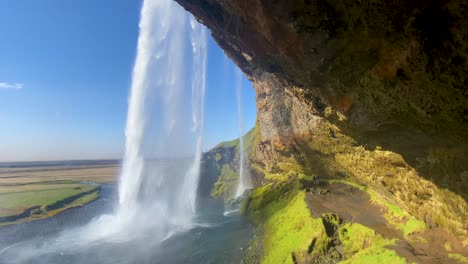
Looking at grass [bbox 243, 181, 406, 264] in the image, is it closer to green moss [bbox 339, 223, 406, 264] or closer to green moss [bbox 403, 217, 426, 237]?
green moss [bbox 339, 223, 406, 264]

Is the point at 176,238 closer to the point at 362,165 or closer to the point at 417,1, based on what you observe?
the point at 362,165

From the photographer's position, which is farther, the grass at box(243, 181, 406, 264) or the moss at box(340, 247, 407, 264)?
the grass at box(243, 181, 406, 264)

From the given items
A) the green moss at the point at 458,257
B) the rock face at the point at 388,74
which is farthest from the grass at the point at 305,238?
the rock face at the point at 388,74

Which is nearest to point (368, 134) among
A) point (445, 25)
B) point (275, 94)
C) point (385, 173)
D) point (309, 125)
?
point (385, 173)

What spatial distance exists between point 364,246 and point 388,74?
462 inches

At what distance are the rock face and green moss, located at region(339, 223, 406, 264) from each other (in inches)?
109

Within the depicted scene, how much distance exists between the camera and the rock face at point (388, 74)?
604 cm

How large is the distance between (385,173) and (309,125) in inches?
352

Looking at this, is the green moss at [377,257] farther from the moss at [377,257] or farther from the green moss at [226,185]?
the green moss at [226,185]

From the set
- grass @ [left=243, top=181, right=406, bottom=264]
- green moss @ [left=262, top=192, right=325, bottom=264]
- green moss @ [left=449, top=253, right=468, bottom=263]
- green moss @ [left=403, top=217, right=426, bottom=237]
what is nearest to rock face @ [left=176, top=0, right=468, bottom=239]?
green moss @ [left=403, top=217, right=426, bottom=237]

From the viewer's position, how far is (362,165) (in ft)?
56.0

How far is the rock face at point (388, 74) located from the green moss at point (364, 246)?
9.05 feet

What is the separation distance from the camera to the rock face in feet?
19.8

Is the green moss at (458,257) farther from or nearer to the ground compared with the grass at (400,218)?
nearer to the ground
